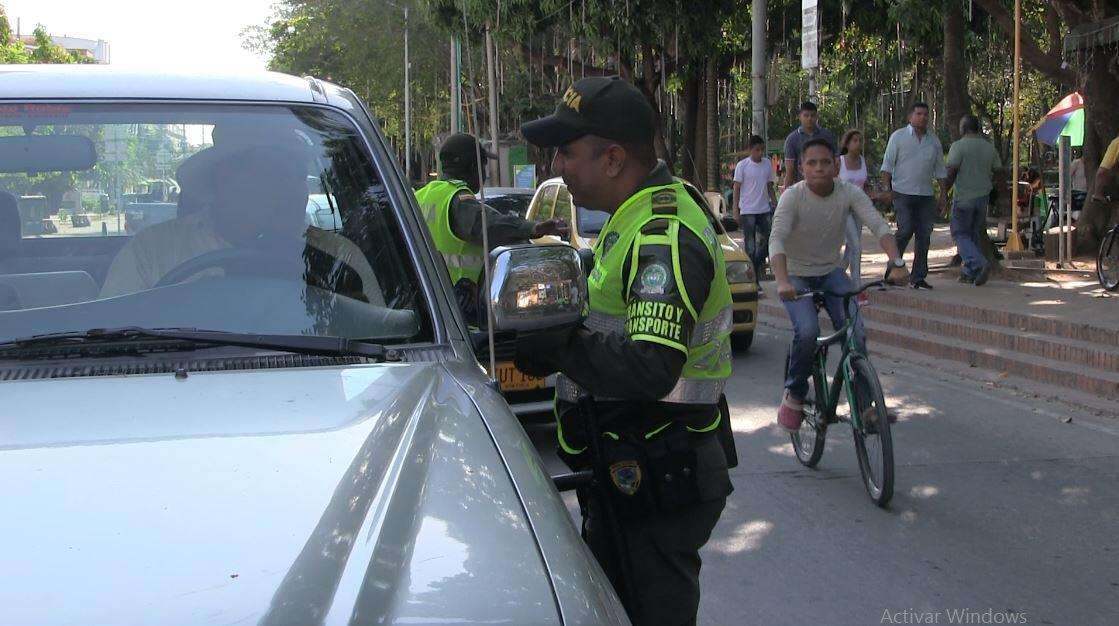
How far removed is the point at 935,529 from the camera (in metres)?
5.77

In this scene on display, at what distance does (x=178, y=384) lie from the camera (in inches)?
93.7

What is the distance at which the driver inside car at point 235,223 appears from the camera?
300cm

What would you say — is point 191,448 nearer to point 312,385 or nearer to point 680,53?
point 312,385

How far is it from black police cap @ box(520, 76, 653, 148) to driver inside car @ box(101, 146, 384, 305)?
587mm

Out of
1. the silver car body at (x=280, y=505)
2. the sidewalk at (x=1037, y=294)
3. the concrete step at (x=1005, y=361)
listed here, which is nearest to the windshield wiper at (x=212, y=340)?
the silver car body at (x=280, y=505)

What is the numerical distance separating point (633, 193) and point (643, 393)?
50 cm

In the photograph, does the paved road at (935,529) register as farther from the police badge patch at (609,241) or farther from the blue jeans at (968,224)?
the blue jeans at (968,224)

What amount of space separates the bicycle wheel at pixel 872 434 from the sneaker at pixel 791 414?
19.7 inches

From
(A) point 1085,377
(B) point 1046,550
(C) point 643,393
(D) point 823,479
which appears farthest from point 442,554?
(A) point 1085,377

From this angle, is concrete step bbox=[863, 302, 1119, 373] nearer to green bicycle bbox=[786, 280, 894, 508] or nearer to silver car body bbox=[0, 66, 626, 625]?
green bicycle bbox=[786, 280, 894, 508]

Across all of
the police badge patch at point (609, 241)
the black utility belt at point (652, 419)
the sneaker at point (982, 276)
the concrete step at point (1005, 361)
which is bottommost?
the concrete step at point (1005, 361)

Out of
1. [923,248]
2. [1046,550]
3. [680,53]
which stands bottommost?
[1046,550]

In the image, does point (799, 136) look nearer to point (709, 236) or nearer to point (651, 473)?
point (709, 236)

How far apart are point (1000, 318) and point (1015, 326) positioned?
22 centimetres
